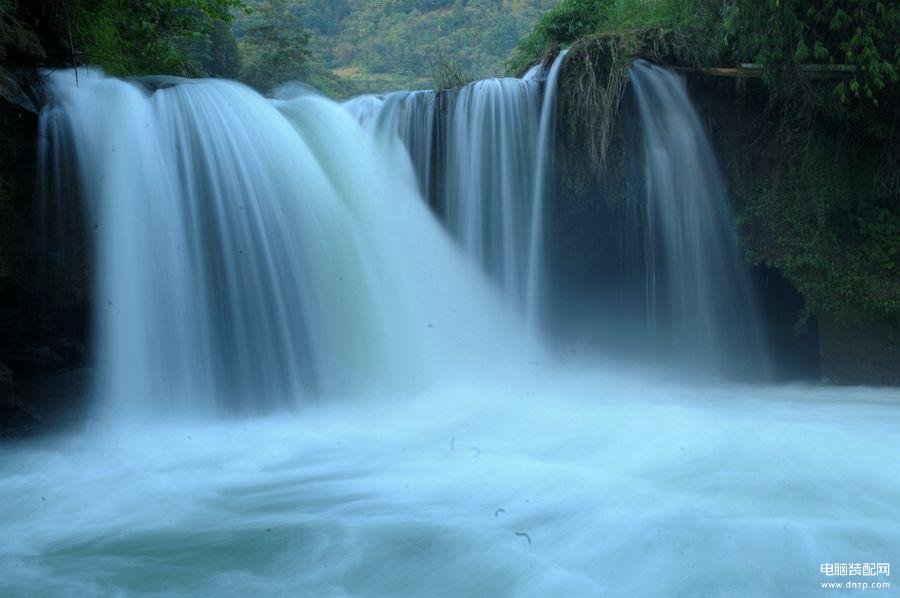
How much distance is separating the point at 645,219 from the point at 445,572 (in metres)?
5.08

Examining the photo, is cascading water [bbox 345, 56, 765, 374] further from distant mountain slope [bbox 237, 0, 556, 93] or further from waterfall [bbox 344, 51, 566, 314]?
distant mountain slope [bbox 237, 0, 556, 93]

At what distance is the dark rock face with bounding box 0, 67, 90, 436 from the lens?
5.64m

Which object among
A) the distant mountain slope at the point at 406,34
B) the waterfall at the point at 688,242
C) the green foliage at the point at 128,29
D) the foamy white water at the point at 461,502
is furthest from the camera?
A: the distant mountain slope at the point at 406,34

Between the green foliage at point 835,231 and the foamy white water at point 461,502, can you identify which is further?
the green foliage at point 835,231

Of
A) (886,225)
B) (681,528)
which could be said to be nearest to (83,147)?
(681,528)

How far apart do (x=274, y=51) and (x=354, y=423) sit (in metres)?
19.2

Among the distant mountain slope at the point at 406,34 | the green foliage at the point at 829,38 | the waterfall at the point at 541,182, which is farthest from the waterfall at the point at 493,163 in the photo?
the distant mountain slope at the point at 406,34

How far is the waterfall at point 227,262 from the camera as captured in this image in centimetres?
582

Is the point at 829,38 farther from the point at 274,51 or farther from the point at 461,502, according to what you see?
the point at 274,51

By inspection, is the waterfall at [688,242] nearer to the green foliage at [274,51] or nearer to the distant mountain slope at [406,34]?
the green foliage at [274,51]

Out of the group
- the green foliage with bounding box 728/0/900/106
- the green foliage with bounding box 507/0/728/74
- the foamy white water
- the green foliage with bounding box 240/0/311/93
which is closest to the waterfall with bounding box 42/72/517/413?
the foamy white water

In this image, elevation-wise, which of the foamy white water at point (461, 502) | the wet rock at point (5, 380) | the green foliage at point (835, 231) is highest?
the green foliage at point (835, 231)

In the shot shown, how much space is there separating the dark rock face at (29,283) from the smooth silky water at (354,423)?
20cm

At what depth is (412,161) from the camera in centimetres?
786
